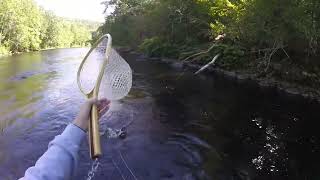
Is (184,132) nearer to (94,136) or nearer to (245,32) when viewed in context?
(94,136)

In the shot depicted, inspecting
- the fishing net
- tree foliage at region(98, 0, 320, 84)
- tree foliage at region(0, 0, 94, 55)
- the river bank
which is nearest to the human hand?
the fishing net

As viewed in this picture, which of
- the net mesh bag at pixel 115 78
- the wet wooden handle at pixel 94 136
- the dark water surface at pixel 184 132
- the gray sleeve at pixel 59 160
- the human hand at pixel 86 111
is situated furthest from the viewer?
the dark water surface at pixel 184 132

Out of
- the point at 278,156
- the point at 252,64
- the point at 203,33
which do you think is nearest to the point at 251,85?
the point at 252,64

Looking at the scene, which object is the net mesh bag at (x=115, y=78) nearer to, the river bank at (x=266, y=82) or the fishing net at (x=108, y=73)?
the fishing net at (x=108, y=73)

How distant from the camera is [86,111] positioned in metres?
1.53

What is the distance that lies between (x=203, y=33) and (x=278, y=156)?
1184 inches

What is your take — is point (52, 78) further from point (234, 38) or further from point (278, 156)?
point (278, 156)

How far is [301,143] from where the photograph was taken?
11797mm

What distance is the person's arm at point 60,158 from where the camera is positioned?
1226 mm

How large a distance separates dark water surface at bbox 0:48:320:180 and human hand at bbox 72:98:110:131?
4.71 meters

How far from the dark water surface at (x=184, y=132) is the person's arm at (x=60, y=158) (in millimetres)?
5100

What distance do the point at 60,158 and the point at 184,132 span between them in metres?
12.0

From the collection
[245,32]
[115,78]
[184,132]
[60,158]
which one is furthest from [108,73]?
[245,32]

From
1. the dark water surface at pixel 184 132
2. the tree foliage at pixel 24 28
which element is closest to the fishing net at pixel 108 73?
the dark water surface at pixel 184 132
